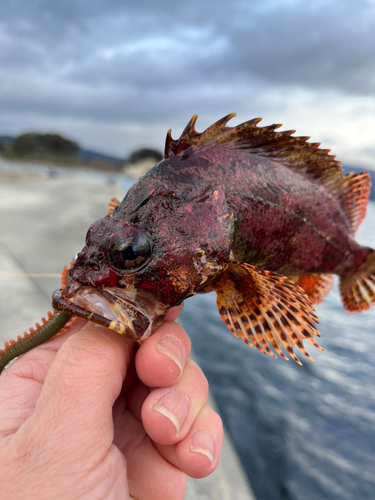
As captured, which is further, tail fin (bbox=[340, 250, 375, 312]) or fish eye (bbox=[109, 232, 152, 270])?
tail fin (bbox=[340, 250, 375, 312])

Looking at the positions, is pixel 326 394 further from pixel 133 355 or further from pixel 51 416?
pixel 51 416

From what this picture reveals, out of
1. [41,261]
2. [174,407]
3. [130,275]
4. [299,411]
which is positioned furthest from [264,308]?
[41,261]

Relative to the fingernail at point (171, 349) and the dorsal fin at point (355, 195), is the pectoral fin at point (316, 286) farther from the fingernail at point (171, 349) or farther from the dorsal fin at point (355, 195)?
the fingernail at point (171, 349)

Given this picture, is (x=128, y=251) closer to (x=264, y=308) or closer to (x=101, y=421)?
(x=101, y=421)

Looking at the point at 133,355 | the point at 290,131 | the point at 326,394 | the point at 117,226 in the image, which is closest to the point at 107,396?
the point at 133,355

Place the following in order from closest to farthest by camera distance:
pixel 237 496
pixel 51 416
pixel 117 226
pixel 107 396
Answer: pixel 51 416 < pixel 107 396 < pixel 117 226 < pixel 237 496

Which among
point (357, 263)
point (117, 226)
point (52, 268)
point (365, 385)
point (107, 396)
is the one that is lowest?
point (52, 268)

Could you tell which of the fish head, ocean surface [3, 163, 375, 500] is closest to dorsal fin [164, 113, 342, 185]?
the fish head

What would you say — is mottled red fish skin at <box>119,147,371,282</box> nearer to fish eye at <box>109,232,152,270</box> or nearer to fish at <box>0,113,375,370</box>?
fish at <box>0,113,375,370</box>
